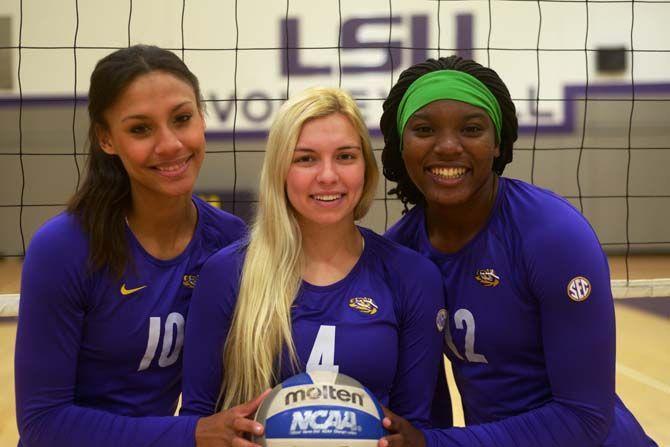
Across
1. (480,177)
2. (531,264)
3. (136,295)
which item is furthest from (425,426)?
(136,295)

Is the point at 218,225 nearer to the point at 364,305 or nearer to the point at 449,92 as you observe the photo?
the point at 364,305

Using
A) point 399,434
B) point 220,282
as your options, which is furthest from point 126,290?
point 399,434

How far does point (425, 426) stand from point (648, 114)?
6531 millimetres

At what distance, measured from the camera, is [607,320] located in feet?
5.99

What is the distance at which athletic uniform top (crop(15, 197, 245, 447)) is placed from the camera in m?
1.83

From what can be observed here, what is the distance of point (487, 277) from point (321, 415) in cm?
57

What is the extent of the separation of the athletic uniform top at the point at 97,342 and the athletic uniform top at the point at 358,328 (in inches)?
5.9

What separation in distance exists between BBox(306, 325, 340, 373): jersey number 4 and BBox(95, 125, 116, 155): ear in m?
0.70

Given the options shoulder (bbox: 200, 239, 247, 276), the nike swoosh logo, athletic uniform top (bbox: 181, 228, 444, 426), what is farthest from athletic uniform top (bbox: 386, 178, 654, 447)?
the nike swoosh logo

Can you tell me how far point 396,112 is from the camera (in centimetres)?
212

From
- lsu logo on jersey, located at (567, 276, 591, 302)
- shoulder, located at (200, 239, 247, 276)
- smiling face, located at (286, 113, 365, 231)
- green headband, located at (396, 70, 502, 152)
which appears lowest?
lsu logo on jersey, located at (567, 276, 591, 302)

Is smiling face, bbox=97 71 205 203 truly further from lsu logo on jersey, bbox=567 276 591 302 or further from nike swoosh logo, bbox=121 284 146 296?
lsu logo on jersey, bbox=567 276 591 302

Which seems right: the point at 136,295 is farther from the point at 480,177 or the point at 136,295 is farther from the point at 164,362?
the point at 480,177

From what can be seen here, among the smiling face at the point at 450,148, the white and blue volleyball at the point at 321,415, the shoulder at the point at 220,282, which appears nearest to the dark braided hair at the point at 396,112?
the smiling face at the point at 450,148
